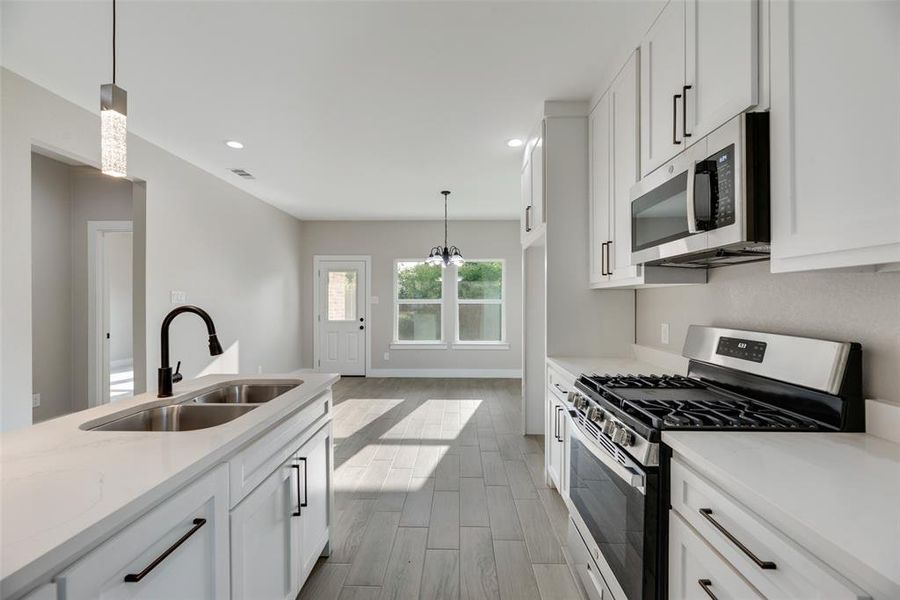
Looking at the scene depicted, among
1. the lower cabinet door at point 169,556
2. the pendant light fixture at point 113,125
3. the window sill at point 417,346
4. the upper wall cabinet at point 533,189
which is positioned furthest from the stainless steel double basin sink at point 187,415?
the window sill at point 417,346

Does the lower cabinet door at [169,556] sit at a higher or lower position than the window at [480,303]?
lower

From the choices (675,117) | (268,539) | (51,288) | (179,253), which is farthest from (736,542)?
(51,288)

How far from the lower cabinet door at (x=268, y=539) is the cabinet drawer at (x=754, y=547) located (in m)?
1.30

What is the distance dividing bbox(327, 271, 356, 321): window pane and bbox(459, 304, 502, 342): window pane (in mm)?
1920

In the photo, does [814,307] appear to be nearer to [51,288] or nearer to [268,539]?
[268,539]

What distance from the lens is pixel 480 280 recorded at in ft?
22.4

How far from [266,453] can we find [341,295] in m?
5.76

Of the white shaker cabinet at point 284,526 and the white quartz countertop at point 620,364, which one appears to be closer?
the white shaker cabinet at point 284,526

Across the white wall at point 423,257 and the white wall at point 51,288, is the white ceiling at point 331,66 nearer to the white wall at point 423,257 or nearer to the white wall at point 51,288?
the white wall at point 51,288

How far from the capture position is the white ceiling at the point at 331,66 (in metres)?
1.94

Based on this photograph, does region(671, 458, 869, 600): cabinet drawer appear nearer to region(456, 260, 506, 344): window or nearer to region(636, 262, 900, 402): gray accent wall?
region(636, 262, 900, 402): gray accent wall

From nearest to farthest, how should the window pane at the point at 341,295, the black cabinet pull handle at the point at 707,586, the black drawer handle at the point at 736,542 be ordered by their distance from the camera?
1. the black drawer handle at the point at 736,542
2. the black cabinet pull handle at the point at 707,586
3. the window pane at the point at 341,295

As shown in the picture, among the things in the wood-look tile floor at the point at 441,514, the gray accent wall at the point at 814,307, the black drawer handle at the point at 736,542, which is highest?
the gray accent wall at the point at 814,307

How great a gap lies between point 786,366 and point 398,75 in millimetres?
2457
